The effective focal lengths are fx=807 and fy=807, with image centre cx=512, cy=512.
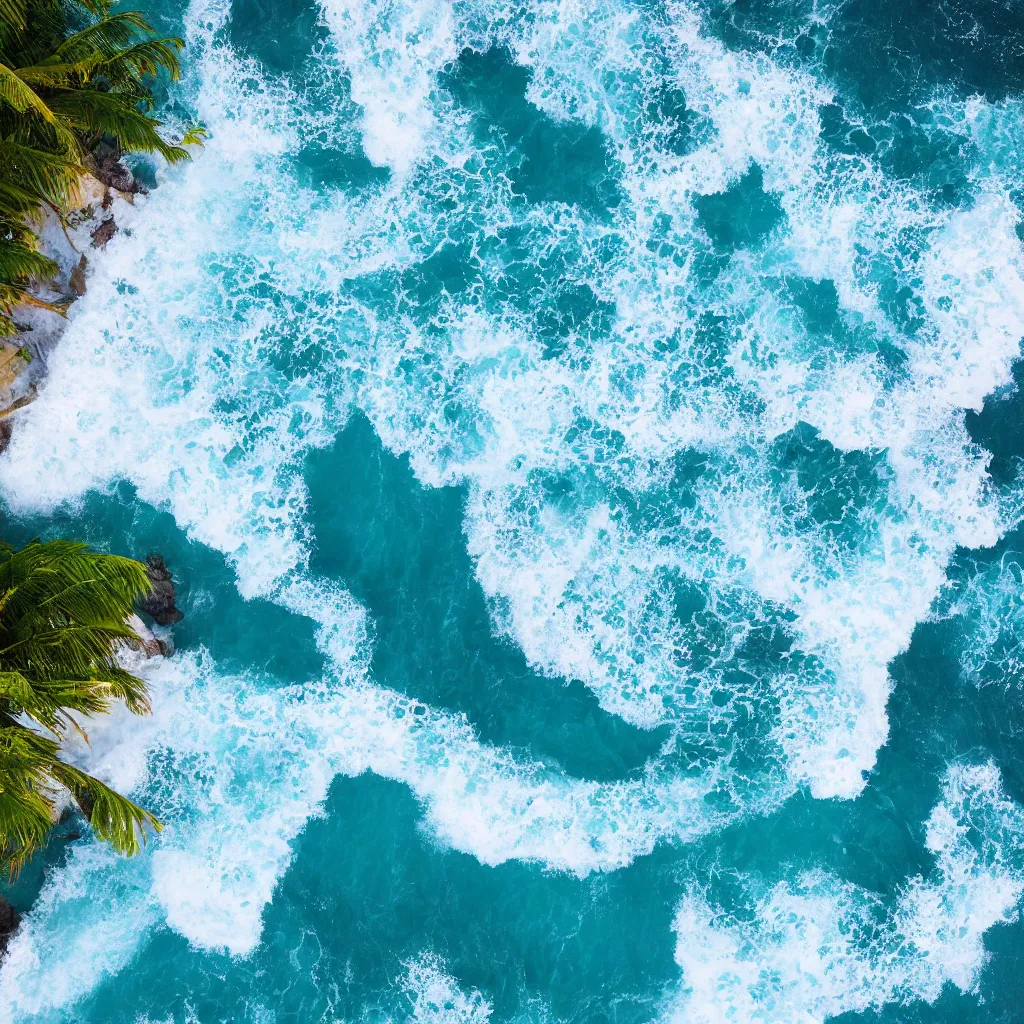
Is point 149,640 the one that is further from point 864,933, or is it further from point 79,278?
point 864,933

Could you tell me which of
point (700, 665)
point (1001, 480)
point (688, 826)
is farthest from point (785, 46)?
point (688, 826)

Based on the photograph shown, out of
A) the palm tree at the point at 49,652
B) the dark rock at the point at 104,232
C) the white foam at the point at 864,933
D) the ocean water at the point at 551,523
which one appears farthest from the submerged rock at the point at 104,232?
the white foam at the point at 864,933

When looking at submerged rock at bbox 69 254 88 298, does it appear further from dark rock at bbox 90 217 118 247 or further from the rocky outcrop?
the rocky outcrop

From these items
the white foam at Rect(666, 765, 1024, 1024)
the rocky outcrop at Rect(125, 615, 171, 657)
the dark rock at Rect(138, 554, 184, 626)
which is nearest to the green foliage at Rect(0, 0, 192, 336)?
the dark rock at Rect(138, 554, 184, 626)

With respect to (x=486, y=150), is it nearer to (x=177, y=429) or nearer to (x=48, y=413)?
(x=177, y=429)

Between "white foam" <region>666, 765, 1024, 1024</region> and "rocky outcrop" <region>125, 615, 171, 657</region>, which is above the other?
"white foam" <region>666, 765, 1024, 1024</region>
